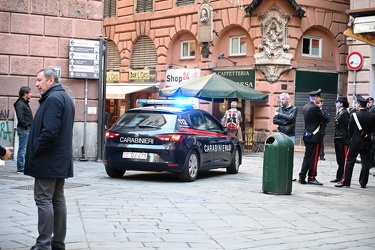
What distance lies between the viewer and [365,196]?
44.3ft

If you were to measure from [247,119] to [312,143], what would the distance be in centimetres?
1497

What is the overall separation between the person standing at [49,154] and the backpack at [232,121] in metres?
18.0

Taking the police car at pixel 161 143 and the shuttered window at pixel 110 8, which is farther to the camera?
the shuttered window at pixel 110 8

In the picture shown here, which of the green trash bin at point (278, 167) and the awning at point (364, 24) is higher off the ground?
the awning at point (364, 24)

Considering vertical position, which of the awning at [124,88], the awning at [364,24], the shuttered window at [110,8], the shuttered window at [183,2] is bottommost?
the awning at [124,88]

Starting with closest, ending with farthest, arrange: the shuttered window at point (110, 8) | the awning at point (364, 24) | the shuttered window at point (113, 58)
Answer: the awning at point (364, 24), the shuttered window at point (113, 58), the shuttered window at point (110, 8)

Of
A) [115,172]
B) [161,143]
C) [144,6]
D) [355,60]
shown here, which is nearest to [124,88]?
[144,6]

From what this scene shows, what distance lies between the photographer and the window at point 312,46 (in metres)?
30.3

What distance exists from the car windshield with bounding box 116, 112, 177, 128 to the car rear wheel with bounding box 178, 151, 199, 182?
0.74 metres

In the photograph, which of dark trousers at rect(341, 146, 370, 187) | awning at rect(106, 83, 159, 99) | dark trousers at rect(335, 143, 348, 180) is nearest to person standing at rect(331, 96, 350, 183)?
dark trousers at rect(335, 143, 348, 180)

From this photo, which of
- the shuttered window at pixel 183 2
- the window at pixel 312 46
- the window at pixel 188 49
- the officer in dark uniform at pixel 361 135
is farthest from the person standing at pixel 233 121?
the officer in dark uniform at pixel 361 135

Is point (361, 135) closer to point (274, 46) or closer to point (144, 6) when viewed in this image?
point (274, 46)

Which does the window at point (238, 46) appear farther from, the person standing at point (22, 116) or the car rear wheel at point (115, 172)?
the person standing at point (22, 116)

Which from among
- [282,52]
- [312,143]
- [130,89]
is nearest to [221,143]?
[312,143]
